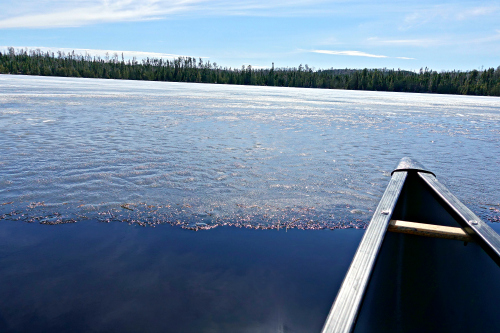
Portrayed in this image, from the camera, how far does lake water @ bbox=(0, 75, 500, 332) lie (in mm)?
2533

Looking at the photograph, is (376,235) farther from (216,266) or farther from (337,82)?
(337,82)

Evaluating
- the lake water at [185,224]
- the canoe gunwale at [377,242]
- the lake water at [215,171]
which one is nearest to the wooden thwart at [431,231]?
the canoe gunwale at [377,242]

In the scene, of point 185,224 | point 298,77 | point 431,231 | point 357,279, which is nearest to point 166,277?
point 185,224

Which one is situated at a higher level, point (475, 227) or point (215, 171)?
point (475, 227)

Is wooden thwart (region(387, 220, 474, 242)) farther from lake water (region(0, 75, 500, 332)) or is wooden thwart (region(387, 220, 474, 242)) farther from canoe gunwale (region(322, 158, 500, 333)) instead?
lake water (region(0, 75, 500, 332))

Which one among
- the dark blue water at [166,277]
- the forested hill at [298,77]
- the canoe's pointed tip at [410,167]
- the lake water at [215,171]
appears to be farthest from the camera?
the forested hill at [298,77]

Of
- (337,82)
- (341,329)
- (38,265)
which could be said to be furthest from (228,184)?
(337,82)

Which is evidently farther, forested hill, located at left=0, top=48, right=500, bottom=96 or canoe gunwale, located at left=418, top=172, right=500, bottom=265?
forested hill, located at left=0, top=48, right=500, bottom=96

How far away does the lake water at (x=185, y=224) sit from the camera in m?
2.53

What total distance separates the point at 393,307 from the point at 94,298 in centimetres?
208

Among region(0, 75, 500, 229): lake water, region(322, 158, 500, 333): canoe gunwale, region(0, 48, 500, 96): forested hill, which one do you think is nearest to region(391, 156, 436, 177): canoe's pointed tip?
region(322, 158, 500, 333): canoe gunwale

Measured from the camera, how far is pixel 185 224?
3.94 metres

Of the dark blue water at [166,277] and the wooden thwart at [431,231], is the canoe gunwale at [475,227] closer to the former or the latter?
the wooden thwart at [431,231]

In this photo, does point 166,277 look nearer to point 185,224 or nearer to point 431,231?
point 185,224
